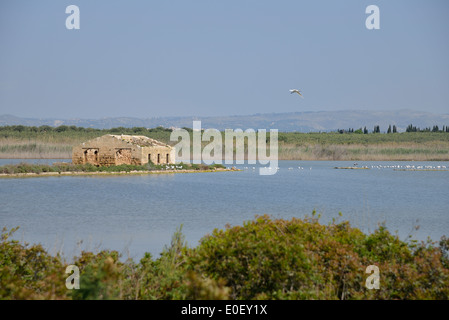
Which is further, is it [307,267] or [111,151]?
[111,151]

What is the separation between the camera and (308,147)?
59406 millimetres

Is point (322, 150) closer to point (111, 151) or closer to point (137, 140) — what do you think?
point (137, 140)

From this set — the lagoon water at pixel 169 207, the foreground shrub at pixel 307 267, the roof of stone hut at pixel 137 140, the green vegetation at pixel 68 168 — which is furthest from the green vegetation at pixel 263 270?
the roof of stone hut at pixel 137 140

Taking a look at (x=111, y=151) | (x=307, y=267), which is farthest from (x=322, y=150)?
(x=307, y=267)

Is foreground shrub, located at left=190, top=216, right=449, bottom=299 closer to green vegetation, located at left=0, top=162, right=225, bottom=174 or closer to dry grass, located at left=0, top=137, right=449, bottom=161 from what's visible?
green vegetation, located at left=0, top=162, right=225, bottom=174

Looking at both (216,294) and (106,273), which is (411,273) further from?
(106,273)

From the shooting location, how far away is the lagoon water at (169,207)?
441 inches

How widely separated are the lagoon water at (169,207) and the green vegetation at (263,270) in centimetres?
82

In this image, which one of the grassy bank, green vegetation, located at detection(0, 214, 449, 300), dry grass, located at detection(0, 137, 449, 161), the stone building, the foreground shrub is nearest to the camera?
green vegetation, located at detection(0, 214, 449, 300)

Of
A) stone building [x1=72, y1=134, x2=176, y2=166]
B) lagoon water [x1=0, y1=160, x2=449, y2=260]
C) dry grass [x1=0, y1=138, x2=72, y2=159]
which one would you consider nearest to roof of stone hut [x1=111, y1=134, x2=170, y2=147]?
stone building [x1=72, y1=134, x2=176, y2=166]

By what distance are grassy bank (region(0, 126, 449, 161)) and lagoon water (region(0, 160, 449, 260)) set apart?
20.6 meters

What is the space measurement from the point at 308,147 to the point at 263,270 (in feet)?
180

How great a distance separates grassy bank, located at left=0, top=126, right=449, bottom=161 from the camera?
1838 inches
